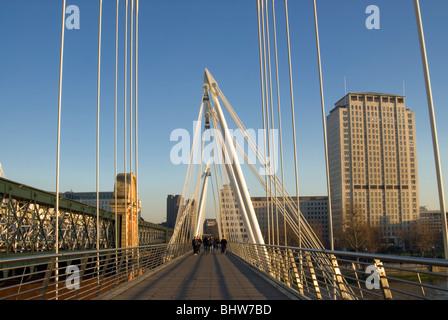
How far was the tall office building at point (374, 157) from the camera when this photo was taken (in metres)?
107

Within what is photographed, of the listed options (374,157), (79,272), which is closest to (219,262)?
(79,272)

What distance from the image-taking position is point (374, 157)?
373 feet

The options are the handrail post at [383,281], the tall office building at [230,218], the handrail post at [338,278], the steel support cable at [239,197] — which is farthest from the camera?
the tall office building at [230,218]

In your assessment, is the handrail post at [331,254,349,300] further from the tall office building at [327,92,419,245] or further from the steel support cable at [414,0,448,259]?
the tall office building at [327,92,419,245]

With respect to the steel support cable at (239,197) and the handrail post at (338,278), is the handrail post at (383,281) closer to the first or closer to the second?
the handrail post at (338,278)

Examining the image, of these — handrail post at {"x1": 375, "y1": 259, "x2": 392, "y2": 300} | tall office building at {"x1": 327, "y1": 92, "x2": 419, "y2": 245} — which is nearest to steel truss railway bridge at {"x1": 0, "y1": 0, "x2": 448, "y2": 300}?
handrail post at {"x1": 375, "y1": 259, "x2": 392, "y2": 300}

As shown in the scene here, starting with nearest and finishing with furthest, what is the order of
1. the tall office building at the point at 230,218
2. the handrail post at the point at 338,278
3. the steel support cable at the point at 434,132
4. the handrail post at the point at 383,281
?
the handrail post at the point at 383,281, the steel support cable at the point at 434,132, the handrail post at the point at 338,278, the tall office building at the point at 230,218

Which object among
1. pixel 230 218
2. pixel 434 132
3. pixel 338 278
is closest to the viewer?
Answer: pixel 434 132

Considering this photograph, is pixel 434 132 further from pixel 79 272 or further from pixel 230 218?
pixel 230 218

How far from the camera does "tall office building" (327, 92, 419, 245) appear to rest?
107 m

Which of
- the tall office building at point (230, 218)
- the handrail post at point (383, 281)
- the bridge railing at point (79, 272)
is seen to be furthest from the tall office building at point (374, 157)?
the handrail post at point (383, 281)
